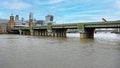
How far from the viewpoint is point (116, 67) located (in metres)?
20.5

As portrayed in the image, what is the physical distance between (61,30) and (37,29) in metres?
26.3

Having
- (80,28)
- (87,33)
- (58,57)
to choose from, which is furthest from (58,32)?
(58,57)

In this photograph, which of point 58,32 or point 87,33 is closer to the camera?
point 87,33

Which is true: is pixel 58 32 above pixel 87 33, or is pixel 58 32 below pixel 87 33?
above

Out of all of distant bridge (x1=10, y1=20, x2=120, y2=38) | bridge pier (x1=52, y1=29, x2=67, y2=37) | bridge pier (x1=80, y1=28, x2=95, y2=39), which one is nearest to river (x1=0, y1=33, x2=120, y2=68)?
distant bridge (x1=10, y1=20, x2=120, y2=38)

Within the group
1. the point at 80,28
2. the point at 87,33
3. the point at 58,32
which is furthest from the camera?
the point at 58,32

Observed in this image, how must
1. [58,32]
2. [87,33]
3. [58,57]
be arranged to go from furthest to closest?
[58,32], [87,33], [58,57]

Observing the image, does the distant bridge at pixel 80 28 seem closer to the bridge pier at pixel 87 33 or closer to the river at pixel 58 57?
the bridge pier at pixel 87 33

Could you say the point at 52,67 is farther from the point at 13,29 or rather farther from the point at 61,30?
the point at 13,29

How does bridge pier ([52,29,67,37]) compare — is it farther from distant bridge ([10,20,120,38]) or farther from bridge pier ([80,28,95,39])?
Answer: bridge pier ([80,28,95,39])

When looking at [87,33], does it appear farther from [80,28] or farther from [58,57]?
[58,57]

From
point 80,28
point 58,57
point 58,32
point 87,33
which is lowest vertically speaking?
point 58,57

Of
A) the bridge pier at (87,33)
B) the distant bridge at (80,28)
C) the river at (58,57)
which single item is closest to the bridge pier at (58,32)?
the distant bridge at (80,28)

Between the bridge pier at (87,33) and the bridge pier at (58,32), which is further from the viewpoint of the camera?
the bridge pier at (58,32)
